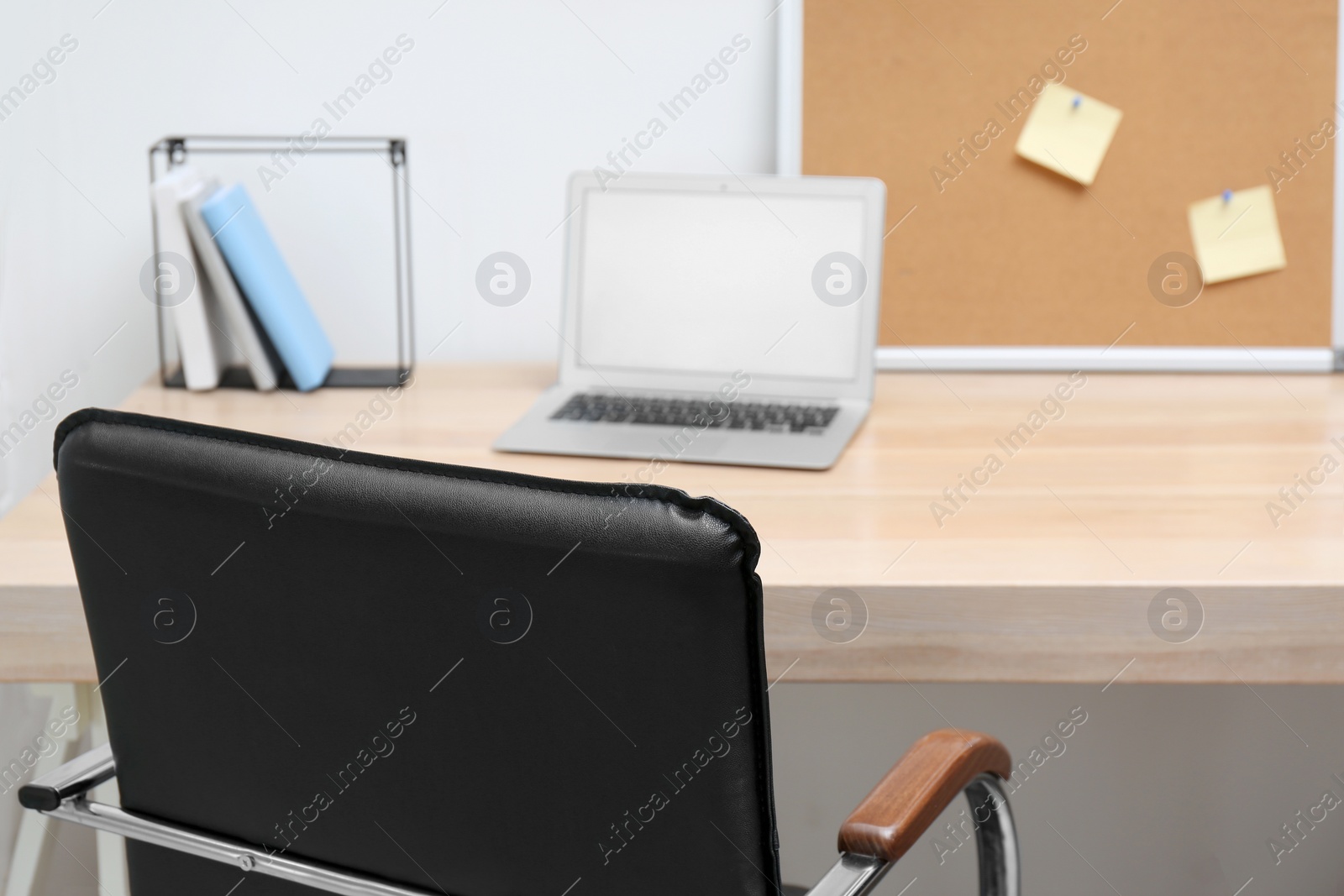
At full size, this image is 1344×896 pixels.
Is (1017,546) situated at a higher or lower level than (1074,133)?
lower

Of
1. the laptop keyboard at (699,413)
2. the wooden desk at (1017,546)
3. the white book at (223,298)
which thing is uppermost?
the white book at (223,298)

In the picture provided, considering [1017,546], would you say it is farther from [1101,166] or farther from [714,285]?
[1101,166]

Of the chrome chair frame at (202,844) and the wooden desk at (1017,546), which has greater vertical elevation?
the wooden desk at (1017,546)

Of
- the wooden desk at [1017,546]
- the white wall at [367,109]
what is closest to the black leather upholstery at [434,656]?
the wooden desk at [1017,546]

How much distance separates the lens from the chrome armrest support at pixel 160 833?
0.63 metres

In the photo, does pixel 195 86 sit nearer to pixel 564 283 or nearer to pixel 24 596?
pixel 564 283

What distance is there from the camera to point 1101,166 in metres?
1.44

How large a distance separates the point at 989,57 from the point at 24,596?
1182mm

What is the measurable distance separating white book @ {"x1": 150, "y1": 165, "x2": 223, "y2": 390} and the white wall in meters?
0.17

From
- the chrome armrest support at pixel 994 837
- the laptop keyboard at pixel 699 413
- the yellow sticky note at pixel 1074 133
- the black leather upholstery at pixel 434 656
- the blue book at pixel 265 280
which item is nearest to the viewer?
the black leather upholstery at pixel 434 656

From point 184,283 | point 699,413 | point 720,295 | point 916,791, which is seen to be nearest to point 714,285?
point 720,295

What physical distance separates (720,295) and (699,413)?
18 cm

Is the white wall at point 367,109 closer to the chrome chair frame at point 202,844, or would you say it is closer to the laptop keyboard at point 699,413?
the laptop keyboard at point 699,413

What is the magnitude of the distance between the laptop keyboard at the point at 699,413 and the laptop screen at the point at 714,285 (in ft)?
0.25
